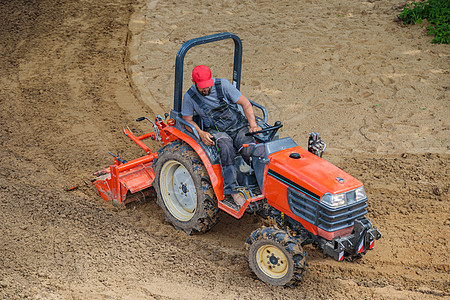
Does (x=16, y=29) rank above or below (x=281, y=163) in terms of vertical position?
below

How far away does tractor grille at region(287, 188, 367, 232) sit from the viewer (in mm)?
4789

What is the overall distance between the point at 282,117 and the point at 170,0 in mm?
5332

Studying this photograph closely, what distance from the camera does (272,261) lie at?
5.00 m

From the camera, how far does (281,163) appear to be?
5113mm

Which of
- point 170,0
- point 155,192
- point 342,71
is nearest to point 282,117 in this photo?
point 342,71

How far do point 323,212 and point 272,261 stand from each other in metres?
0.67

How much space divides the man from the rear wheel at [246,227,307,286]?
1.93 ft

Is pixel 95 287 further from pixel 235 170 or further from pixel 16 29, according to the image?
pixel 16 29

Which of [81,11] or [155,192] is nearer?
[155,192]

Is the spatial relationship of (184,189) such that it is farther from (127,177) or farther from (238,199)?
(127,177)

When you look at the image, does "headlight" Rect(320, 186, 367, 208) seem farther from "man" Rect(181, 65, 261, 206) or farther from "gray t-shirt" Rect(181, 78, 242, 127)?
"gray t-shirt" Rect(181, 78, 242, 127)

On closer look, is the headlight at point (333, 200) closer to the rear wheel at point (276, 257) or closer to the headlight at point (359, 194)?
the headlight at point (359, 194)

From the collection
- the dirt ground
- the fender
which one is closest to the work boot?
the fender

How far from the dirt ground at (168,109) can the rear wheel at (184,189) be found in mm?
208
